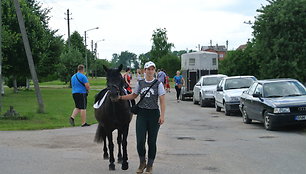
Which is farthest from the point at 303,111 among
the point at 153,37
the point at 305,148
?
the point at 153,37

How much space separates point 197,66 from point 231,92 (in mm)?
13571

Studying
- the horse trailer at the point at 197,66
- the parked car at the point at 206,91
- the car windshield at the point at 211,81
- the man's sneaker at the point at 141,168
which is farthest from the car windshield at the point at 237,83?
the man's sneaker at the point at 141,168

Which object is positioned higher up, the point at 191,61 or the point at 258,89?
the point at 191,61

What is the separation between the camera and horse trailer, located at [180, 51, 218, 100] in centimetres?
3325

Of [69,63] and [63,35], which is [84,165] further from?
[69,63]

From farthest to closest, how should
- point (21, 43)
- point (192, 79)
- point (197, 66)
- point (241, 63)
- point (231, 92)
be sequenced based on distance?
1. point (241, 63)
2. point (21, 43)
3. point (197, 66)
4. point (192, 79)
5. point (231, 92)

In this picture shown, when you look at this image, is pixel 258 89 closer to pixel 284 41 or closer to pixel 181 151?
pixel 181 151

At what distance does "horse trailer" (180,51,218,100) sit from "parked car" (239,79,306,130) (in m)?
16.2

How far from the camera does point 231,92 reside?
67.5 feet

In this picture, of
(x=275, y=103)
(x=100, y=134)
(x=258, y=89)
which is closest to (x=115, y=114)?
(x=100, y=134)

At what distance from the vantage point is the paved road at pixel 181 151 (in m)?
8.15

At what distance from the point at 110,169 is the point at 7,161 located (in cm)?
208

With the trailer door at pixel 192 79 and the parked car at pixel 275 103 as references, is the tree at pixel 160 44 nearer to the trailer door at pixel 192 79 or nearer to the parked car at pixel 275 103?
the trailer door at pixel 192 79

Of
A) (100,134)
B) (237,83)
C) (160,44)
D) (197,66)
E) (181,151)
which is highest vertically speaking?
(160,44)
